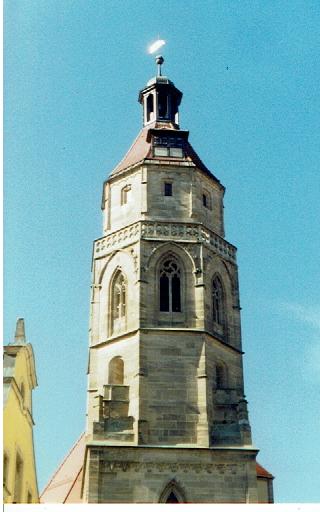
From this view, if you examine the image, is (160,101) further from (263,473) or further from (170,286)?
(263,473)

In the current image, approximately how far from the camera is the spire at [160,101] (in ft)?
106

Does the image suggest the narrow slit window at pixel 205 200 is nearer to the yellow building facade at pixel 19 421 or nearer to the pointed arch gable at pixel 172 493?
the pointed arch gable at pixel 172 493

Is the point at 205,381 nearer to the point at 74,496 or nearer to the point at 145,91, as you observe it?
the point at 74,496

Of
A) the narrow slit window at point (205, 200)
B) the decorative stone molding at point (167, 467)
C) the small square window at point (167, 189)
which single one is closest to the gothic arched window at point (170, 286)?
the small square window at point (167, 189)

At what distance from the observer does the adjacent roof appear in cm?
3153

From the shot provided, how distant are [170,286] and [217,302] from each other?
1.87 m

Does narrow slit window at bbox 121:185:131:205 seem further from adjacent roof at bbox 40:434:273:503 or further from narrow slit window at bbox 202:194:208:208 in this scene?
adjacent roof at bbox 40:434:273:503

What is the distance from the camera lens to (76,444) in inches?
1400

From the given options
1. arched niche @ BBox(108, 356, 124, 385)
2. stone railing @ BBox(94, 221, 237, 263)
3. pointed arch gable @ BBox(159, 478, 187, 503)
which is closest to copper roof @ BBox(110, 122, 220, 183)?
stone railing @ BBox(94, 221, 237, 263)

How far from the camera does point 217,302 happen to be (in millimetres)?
26422

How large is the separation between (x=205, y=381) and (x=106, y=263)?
5722 mm

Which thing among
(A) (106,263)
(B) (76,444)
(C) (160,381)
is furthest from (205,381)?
(B) (76,444)

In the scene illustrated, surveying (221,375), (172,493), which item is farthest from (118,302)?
(172,493)

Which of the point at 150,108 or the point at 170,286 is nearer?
the point at 170,286
